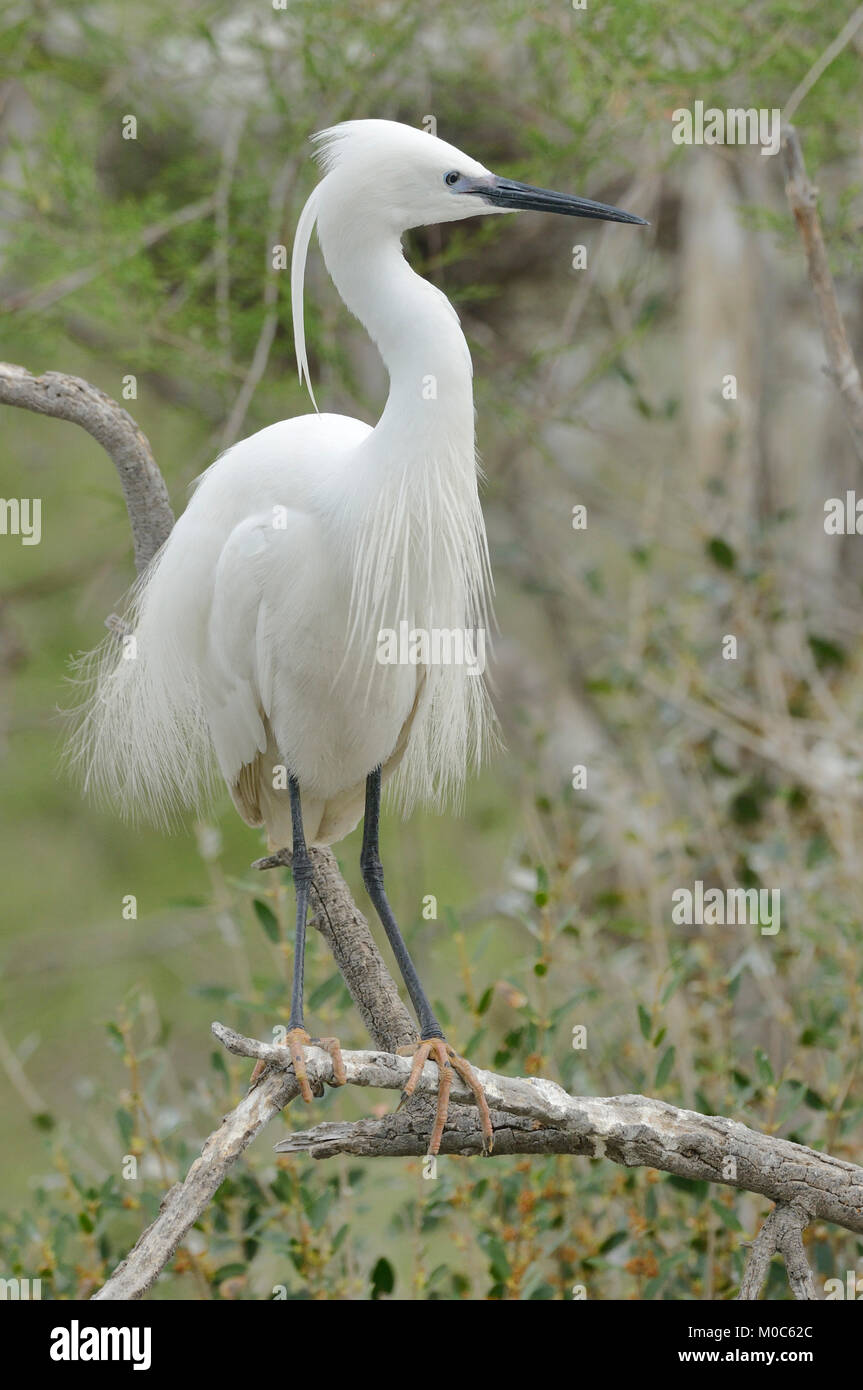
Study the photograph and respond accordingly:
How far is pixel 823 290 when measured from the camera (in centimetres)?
198

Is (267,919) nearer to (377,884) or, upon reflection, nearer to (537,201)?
(377,884)

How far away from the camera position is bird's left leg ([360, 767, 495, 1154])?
62.3 inches

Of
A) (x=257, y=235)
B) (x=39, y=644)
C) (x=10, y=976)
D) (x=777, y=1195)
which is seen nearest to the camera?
(x=777, y=1195)

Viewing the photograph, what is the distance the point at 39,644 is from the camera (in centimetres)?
511

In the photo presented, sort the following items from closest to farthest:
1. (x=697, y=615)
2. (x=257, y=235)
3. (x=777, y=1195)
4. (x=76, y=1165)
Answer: (x=777, y=1195) < (x=257, y=235) < (x=76, y=1165) < (x=697, y=615)

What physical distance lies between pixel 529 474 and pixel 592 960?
2.50 m

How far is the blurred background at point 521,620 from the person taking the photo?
7.29 feet

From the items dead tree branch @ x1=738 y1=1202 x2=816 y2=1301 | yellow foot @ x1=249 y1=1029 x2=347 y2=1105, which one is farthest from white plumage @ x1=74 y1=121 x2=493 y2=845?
dead tree branch @ x1=738 y1=1202 x2=816 y2=1301

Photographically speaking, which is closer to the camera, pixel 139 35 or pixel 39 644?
pixel 139 35

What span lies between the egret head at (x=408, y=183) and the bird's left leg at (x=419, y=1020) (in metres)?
0.82

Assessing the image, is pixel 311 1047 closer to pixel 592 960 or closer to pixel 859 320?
pixel 592 960

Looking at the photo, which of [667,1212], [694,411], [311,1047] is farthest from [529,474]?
[311,1047]

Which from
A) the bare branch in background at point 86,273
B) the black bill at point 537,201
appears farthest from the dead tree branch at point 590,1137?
the bare branch in background at point 86,273

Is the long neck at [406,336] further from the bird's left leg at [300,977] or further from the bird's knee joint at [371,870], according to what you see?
the bird's knee joint at [371,870]
